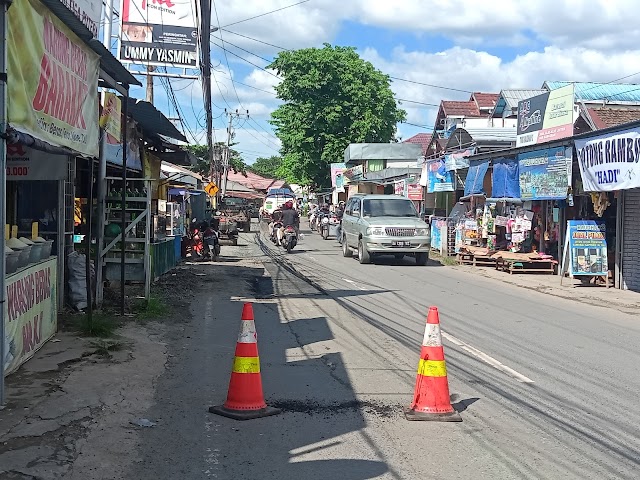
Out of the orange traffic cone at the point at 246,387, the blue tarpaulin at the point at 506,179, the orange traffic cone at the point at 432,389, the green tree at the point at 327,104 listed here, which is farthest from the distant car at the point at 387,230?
the green tree at the point at 327,104

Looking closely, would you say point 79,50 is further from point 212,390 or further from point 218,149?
point 218,149

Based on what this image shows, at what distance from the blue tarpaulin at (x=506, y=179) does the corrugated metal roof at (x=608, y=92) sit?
22.5 feet

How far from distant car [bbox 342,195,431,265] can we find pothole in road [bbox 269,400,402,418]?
50.3 ft

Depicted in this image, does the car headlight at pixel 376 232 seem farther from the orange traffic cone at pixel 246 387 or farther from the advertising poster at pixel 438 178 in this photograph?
the orange traffic cone at pixel 246 387

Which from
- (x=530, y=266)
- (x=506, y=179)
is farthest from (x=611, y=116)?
(x=530, y=266)

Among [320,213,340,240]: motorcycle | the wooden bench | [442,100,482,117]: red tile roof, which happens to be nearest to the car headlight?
the wooden bench

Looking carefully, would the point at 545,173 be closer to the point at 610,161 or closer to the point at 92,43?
the point at 610,161

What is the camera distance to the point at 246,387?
6.34 metres

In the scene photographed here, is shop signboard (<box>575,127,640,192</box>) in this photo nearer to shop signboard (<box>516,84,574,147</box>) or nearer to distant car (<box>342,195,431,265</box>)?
shop signboard (<box>516,84,574,147</box>)

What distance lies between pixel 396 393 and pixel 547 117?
16.5 metres

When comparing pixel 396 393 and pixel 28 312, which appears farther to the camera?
pixel 28 312

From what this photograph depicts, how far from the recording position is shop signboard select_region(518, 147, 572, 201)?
1825cm

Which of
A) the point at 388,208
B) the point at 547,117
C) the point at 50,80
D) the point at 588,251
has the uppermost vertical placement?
the point at 547,117

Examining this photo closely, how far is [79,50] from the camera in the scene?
8023 mm
